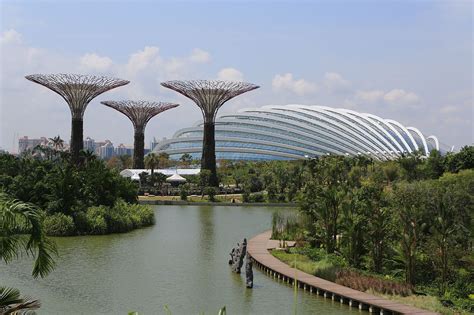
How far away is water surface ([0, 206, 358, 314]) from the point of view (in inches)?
821

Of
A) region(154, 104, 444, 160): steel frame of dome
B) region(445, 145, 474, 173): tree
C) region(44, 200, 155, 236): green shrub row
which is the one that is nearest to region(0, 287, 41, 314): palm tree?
region(44, 200, 155, 236): green shrub row

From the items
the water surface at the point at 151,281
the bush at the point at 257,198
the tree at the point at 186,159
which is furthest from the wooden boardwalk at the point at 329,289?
the tree at the point at 186,159

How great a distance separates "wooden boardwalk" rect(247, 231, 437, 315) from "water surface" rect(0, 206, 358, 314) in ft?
1.11

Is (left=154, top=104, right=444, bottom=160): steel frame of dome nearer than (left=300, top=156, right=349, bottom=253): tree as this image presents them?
No

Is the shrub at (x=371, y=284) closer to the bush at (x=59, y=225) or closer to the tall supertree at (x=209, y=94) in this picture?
the bush at (x=59, y=225)

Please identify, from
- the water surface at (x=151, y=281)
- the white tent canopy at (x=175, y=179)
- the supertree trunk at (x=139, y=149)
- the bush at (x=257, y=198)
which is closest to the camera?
the water surface at (x=151, y=281)

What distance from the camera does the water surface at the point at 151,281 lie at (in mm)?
20844

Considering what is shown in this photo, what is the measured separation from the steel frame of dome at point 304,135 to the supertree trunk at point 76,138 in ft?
195

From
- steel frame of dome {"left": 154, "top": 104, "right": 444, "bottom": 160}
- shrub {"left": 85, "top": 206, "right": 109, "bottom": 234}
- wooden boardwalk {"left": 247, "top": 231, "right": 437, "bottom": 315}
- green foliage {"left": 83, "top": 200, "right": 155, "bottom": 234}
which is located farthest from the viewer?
steel frame of dome {"left": 154, "top": 104, "right": 444, "bottom": 160}

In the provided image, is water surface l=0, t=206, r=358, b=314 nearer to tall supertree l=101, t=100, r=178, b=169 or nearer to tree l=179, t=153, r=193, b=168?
tall supertree l=101, t=100, r=178, b=169

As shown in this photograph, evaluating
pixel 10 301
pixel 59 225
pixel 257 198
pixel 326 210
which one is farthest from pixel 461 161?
pixel 10 301

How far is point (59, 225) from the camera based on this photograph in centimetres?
3906

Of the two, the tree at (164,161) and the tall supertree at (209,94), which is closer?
the tall supertree at (209,94)

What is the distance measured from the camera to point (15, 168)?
177ft
